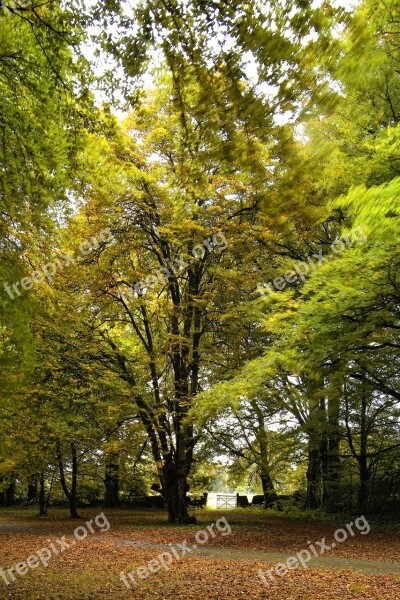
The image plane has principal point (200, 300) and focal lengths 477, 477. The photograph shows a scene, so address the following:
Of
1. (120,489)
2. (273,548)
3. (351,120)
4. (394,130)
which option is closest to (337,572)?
(273,548)

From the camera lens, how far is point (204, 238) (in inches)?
497

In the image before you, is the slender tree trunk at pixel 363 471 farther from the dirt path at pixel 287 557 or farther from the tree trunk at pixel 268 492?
the dirt path at pixel 287 557

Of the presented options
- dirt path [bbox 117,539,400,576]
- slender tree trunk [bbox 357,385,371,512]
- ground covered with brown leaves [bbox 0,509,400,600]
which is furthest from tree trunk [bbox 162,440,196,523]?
slender tree trunk [bbox 357,385,371,512]

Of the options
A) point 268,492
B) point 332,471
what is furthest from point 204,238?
point 268,492

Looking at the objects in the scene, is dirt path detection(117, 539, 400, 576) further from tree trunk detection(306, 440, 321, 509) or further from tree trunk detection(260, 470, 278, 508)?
tree trunk detection(260, 470, 278, 508)

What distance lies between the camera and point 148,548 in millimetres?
10234

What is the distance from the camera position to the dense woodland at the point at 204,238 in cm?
302

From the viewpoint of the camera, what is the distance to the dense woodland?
3.02m

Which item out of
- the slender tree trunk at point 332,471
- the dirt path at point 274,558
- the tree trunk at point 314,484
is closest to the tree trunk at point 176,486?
the dirt path at point 274,558

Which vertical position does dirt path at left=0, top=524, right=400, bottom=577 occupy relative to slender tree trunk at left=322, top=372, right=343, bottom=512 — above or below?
below

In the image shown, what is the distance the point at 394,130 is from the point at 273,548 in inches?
339

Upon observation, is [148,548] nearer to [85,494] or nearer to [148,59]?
[148,59]

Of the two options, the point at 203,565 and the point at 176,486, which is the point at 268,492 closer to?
the point at 176,486

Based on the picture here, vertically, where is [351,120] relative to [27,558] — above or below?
above
